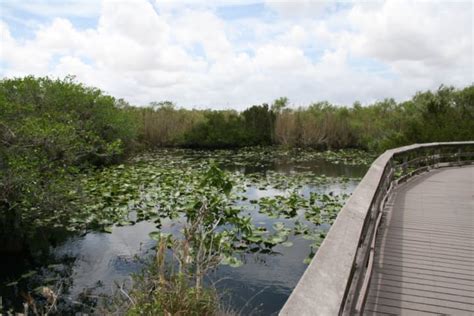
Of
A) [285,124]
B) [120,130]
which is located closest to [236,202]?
[120,130]

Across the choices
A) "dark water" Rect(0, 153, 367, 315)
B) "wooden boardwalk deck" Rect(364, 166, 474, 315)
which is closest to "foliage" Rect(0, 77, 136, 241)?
"dark water" Rect(0, 153, 367, 315)

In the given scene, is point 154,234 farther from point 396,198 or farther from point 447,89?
point 447,89

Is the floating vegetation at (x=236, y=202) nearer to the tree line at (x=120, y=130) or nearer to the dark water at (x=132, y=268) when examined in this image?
the dark water at (x=132, y=268)

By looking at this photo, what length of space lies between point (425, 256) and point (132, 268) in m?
4.31

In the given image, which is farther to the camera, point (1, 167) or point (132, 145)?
point (132, 145)

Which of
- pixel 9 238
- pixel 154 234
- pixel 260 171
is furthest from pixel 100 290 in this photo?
pixel 260 171

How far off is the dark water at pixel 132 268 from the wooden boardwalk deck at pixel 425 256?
5.56ft

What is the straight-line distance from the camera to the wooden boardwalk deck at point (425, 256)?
3.24 metres

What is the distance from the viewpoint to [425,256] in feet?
14.2

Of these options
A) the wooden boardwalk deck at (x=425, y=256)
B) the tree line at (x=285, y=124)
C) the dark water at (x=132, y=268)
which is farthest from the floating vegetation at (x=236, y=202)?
the tree line at (x=285, y=124)

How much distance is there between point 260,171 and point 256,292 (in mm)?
10464

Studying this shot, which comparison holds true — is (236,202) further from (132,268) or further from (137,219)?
(132,268)

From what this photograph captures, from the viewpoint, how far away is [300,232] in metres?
7.79

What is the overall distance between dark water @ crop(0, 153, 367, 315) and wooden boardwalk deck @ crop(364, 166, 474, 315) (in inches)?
66.8
